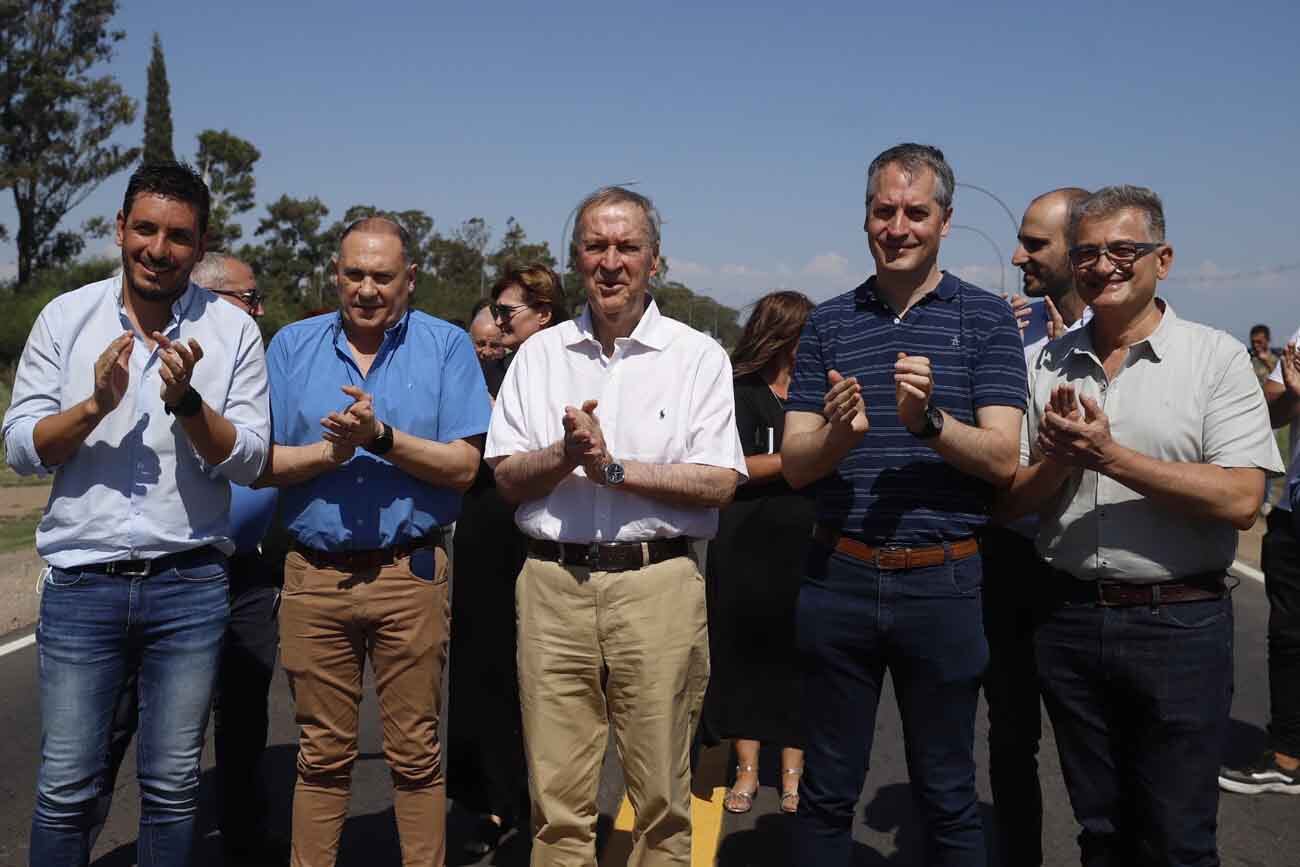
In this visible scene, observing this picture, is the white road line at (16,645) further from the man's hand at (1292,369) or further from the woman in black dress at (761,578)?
the man's hand at (1292,369)

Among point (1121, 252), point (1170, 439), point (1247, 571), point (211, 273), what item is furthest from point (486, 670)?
point (1247, 571)

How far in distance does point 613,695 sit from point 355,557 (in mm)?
955

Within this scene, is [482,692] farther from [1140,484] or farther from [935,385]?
[1140,484]

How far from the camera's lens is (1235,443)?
11.1 ft

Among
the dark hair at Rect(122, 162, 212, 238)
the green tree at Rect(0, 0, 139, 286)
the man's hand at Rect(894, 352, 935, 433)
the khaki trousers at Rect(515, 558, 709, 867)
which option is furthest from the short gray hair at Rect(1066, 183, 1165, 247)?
the green tree at Rect(0, 0, 139, 286)

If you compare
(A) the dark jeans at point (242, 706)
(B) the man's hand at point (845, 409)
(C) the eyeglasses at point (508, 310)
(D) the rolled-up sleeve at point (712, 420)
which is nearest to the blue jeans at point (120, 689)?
(A) the dark jeans at point (242, 706)

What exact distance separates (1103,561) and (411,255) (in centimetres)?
242

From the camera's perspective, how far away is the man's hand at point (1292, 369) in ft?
17.3

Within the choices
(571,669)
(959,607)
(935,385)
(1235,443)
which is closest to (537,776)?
(571,669)

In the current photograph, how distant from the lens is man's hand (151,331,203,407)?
10.8ft

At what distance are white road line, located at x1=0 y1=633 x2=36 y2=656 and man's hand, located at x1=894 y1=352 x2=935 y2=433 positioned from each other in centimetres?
634

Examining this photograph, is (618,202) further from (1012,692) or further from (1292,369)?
(1292,369)

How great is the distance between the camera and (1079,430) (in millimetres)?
3275

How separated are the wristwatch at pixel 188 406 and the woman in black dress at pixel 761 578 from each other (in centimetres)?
240
